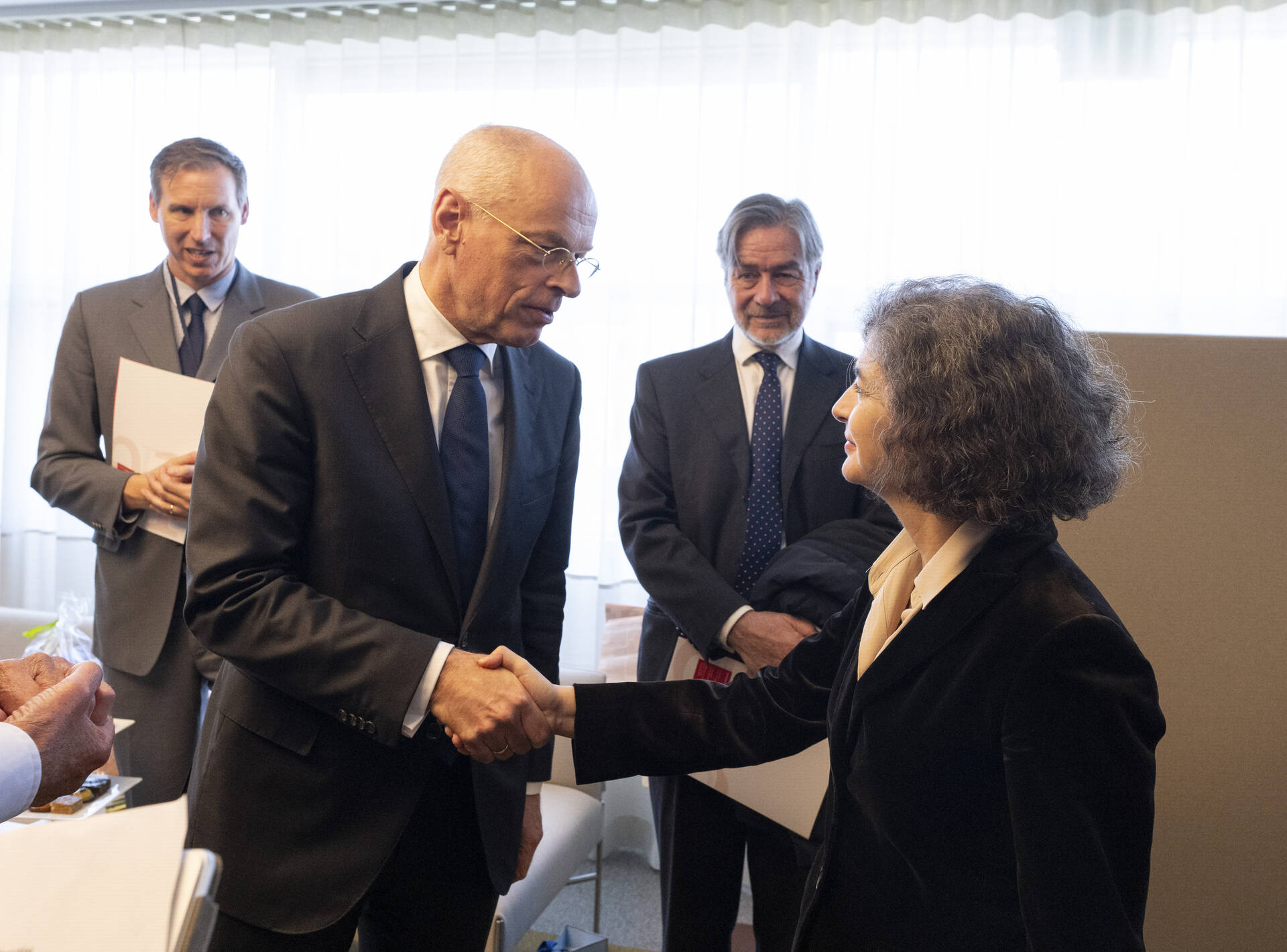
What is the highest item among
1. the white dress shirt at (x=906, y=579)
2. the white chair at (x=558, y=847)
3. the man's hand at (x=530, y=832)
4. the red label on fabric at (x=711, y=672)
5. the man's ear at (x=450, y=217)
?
the man's ear at (x=450, y=217)

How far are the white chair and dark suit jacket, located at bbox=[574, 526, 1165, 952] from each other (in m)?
0.89

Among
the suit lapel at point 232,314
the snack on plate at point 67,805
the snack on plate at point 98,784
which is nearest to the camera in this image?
the snack on plate at point 67,805

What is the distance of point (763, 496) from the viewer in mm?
2430

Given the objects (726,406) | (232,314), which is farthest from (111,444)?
(726,406)

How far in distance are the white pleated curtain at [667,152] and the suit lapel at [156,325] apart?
1.60 m

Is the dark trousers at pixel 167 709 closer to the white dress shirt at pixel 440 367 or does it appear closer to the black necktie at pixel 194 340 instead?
the black necktie at pixel 194 340

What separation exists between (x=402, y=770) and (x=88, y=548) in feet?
11.8

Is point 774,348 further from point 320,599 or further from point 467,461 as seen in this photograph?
point 320,599

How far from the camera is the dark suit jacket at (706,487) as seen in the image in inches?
92.0

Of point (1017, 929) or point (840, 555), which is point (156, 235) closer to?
point (840, 555)

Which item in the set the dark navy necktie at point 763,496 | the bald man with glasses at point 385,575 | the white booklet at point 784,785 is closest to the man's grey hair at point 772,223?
the dark navy necktie at point 763,496

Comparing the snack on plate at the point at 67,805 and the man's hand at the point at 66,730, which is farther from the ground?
the man's hand at the point at 66,730

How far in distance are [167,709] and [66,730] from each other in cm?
129

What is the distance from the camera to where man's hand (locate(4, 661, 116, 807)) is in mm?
1253
